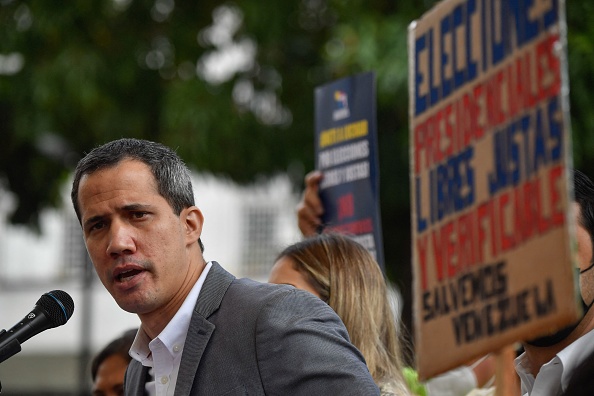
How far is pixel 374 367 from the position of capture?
3.75m

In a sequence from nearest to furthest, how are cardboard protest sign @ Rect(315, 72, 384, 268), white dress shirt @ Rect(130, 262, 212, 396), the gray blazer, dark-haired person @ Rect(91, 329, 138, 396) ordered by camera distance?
1. the gray blazer
2. white dress shirt @ Rect(130, 262, 212, 396)
3. dark-haired person @ Rect(91, 329, 138, 396)
4. cardboard protest sign @ Rect(315, 72, 384, 268)

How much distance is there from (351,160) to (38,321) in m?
2.30

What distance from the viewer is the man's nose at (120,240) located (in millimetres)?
2804

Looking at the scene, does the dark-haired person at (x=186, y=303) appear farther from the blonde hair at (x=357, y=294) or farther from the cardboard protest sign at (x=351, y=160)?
the cardboard protest sign at (x=351, y=160)

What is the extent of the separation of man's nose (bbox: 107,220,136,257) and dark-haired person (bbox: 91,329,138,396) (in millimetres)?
1971

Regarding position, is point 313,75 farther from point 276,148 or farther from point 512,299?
point 512,299

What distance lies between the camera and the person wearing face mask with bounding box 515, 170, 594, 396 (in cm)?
288

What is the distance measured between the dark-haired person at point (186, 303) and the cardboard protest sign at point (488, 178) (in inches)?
23.0

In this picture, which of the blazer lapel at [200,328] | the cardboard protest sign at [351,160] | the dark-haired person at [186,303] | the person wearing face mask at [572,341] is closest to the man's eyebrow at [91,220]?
the dark-haired person at [186,303]

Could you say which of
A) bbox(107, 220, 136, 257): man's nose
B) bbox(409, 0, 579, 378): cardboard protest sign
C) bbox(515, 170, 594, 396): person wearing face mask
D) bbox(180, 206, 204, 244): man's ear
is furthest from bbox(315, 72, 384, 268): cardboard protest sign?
bbox(409, 0, 579, 378): cardboard protest sign

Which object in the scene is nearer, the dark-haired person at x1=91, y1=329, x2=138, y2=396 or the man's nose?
the man's nose

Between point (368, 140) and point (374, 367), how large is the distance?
146 cm

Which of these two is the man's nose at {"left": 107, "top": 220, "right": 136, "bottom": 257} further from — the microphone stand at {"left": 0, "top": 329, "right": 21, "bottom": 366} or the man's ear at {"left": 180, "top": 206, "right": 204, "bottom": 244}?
the microphone stand at {"left": 0, "top": 329, "right": 21, "bottom": 366}

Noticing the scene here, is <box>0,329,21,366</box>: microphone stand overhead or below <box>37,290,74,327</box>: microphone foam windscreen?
below
